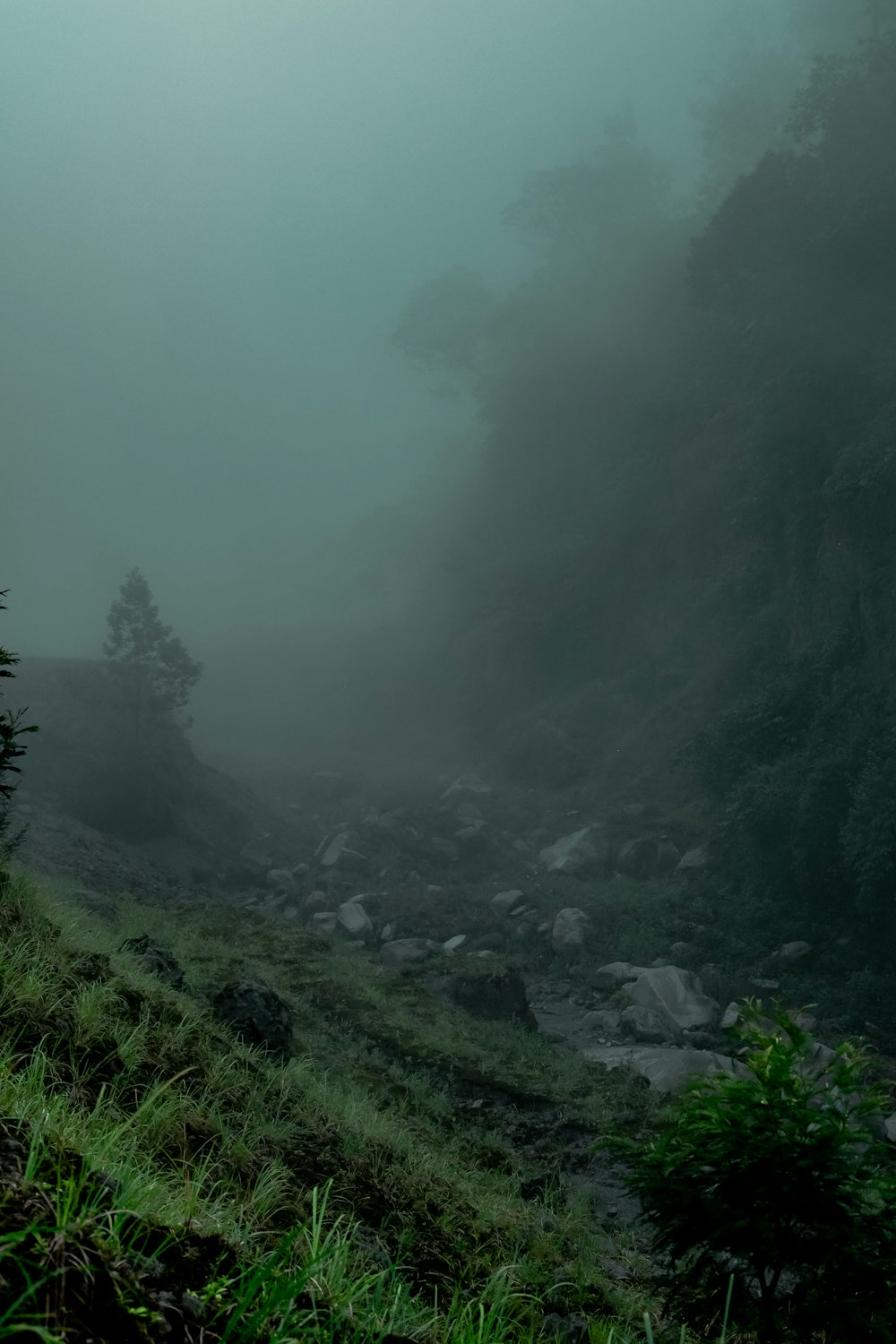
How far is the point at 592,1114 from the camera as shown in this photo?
8828 millimetres

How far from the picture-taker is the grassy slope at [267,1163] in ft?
4.86

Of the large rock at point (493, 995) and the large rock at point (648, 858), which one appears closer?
the large rock at point (493, 995)

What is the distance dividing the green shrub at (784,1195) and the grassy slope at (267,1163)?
0.69 metres

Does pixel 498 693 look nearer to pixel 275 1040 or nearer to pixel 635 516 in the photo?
pixel 635 516

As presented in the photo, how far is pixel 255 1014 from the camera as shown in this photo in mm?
7328

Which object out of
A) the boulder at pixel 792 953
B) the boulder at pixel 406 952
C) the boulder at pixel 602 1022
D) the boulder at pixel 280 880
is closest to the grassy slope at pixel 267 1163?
the boulder at pixel 602 1022

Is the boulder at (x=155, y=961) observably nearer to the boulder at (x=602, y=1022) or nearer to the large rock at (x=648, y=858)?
the boulder at (x=602, y=1022)

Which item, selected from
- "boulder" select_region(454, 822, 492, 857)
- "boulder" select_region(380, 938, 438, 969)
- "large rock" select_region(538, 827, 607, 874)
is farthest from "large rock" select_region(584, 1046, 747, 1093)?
"boulder" select_region(454, 822, 492, 857)

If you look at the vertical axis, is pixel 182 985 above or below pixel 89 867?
above

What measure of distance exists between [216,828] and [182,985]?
1014 inches

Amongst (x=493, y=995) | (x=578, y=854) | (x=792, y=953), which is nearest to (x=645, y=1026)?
(x=493, y=995)

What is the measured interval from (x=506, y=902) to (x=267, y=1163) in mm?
17651

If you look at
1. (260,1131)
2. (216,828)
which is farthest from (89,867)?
(260,1131)

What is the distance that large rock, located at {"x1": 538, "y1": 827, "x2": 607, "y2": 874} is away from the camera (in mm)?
24177
